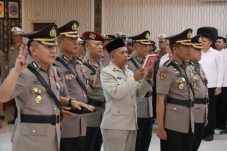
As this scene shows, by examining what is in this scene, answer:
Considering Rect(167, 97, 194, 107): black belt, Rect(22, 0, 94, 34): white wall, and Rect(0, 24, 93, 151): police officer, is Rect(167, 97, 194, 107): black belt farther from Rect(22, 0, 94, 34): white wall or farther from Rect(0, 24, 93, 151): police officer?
Rect(22, 0, 94, 34): white wall

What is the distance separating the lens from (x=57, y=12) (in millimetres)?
10805

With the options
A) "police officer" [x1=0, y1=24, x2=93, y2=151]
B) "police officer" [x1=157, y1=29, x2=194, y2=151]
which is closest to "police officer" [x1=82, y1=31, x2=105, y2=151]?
"police officer" [x1=157, y1=29, x2=194, y2=151]

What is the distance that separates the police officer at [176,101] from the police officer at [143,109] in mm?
775

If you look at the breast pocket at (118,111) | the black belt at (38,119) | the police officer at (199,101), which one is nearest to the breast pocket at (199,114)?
the police officer at (199,101)

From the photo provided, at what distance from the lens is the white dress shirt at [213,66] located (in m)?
6.48

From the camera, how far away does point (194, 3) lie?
9367 mm

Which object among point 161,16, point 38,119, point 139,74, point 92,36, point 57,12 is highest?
point 57,12

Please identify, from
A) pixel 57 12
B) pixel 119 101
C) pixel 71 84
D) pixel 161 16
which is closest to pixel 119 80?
pixel 119 101

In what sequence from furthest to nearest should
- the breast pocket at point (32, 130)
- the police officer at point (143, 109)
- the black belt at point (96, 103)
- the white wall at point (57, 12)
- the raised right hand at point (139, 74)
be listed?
the white wall at point (57, 12), the police officer at point (143, 109), the black belt at point (96, 103), the raised right hand at point (139, 74), the breast pocket at point (32, 130)

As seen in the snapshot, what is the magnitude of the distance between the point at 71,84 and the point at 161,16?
20.7 ft

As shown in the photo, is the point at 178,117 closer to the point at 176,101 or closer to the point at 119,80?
the point at 176,101

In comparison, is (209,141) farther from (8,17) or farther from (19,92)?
(8,17)

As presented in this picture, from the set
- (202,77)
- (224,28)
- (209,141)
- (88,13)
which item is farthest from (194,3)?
(202,77)

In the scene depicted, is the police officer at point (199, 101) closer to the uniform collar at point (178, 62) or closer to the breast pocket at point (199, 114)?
the breast pocket at point (199, 114)
